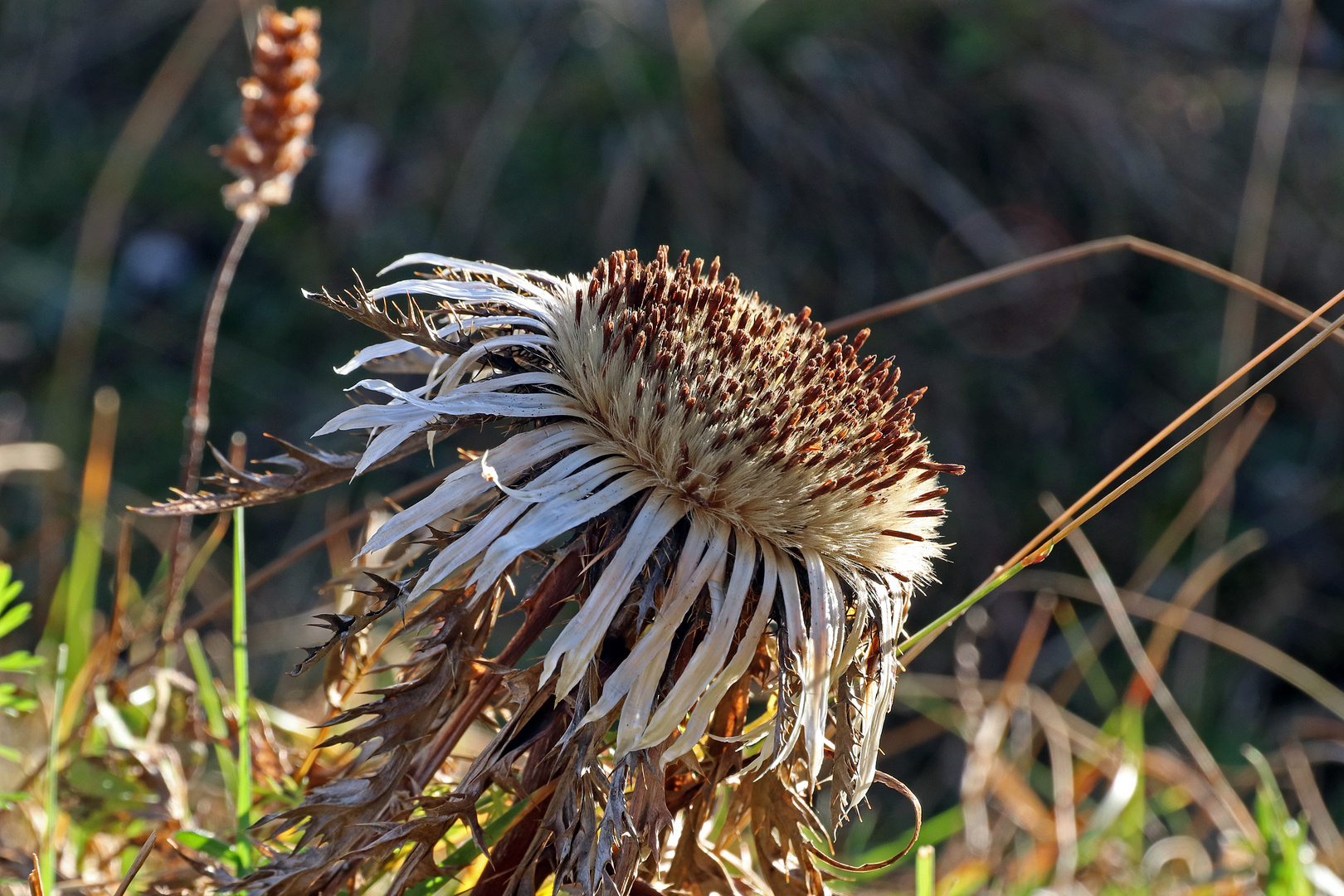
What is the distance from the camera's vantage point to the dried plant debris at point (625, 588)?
35.5 inches

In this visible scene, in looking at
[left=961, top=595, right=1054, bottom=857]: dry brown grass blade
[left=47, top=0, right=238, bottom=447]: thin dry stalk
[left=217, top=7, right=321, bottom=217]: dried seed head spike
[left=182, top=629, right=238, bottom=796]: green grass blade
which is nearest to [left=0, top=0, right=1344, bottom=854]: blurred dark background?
[left=47, top=0, right=238, bottom=447]: thin dry stalk

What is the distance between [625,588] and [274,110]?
3.01ft

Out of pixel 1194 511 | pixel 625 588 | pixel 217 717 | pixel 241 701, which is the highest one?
pixel 1194 511

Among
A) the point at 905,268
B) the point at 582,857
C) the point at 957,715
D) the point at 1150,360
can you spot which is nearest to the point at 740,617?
the point at 582,857

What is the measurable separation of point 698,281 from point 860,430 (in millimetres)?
266

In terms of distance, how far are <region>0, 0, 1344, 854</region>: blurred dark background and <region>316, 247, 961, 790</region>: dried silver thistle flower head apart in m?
2.75

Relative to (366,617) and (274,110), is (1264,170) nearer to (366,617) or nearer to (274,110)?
(274,110)

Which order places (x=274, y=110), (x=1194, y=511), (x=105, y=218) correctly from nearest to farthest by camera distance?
(x=274, y=110), (x=1194, y=511), (x=105, y=218)

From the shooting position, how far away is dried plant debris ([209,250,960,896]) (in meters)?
0.90

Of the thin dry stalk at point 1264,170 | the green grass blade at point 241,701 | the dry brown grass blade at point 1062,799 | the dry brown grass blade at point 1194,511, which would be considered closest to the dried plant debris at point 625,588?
the green grass blade at point 241,701

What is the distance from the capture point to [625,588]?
35.5 inches

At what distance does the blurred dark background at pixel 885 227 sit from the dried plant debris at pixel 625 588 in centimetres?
277

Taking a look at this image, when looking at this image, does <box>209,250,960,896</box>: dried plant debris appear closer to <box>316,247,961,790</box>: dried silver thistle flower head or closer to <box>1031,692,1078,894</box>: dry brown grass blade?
<box>316,247,961,790</box>: dried silver thistle flower head

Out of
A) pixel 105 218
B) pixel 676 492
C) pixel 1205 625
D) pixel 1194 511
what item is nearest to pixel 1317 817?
pixel 1205 625
